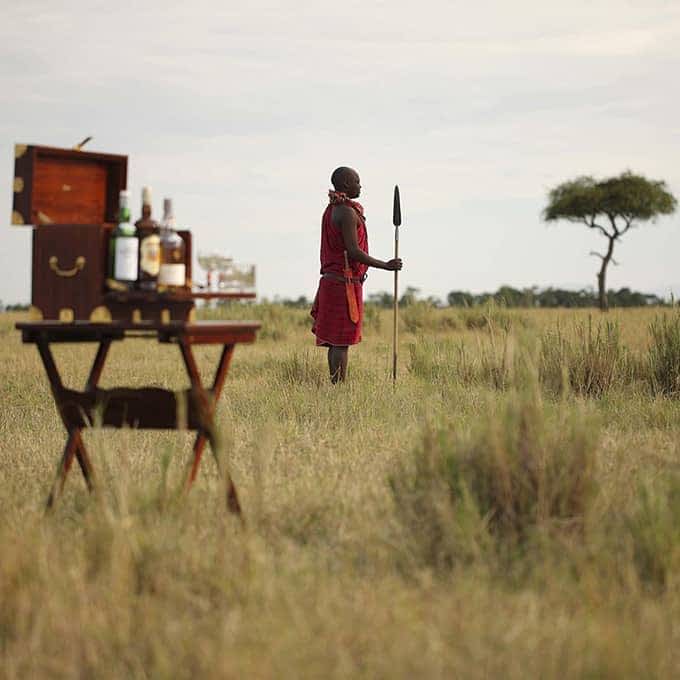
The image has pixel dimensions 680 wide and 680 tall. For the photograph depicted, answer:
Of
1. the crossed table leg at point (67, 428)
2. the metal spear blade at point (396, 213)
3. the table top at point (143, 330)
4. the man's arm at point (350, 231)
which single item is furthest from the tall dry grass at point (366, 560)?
the metal spear blade at point (396, 213)

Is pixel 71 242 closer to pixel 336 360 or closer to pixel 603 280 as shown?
pixel 336 360

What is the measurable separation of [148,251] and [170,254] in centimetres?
13

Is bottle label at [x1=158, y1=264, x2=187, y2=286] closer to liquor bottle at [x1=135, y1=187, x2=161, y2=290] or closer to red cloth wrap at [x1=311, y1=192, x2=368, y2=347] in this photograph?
liquor bottle at [x1=135, y1=187, x2=161, y2=290]

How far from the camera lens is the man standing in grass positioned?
27.1 ft

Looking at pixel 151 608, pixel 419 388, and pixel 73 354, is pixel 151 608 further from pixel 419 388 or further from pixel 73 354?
pixel 73 354

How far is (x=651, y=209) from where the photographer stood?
1590 inches

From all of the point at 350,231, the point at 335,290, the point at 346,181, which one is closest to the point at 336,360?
the point at 335,290

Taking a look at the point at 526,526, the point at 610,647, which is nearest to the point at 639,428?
the point at 526,526

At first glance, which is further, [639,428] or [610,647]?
[639,428]

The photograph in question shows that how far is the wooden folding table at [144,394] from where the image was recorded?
4176 millimetres

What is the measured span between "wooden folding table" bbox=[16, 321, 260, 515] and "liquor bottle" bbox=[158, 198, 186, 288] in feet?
0.64

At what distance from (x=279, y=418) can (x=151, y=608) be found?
13.4ft

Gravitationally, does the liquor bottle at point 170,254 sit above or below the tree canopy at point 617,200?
below

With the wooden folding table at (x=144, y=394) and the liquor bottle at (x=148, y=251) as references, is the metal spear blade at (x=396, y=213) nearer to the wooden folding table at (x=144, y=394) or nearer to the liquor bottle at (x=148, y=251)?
the wooden folding table at (x=144, y=394)
